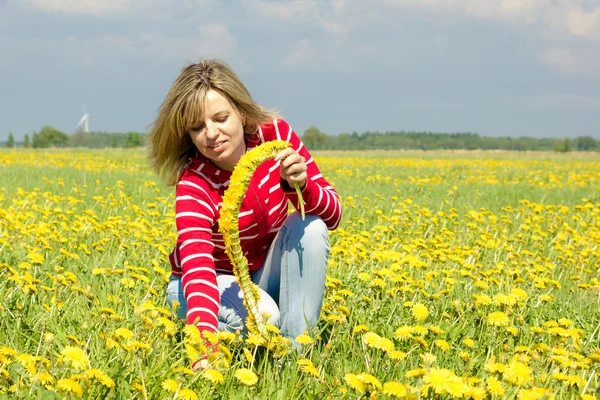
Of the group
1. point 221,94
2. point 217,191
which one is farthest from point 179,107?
point 217,191

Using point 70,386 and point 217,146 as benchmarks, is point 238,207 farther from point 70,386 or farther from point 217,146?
point 70,386

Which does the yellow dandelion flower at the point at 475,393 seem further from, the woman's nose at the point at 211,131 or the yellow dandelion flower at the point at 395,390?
the woman's nose at the point at 211,131

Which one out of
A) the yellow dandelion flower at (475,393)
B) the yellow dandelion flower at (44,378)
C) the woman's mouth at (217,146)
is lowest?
the yellow dandelion flower at (44,378)

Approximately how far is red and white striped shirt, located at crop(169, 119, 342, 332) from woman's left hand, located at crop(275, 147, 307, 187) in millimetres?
62

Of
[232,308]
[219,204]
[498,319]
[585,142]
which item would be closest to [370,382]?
[498,319]

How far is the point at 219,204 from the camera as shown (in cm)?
285

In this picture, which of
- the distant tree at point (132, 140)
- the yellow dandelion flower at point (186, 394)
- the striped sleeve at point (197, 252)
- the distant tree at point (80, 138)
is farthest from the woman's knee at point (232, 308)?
the distant tree at point (80, 138)

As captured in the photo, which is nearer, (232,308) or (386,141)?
(232,308)

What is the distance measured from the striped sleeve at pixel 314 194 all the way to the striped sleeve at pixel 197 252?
38cm

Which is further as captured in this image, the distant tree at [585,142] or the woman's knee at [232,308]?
the distant tree at [585,142]

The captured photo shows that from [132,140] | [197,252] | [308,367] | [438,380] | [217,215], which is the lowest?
[308,367]

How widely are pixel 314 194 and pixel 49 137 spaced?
4899 inches

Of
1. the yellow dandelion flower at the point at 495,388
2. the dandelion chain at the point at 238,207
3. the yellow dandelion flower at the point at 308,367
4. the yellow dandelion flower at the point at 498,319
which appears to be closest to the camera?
the yellow dandelion flower at the point at 495,388

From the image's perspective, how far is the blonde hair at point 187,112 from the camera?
2.73 metres
